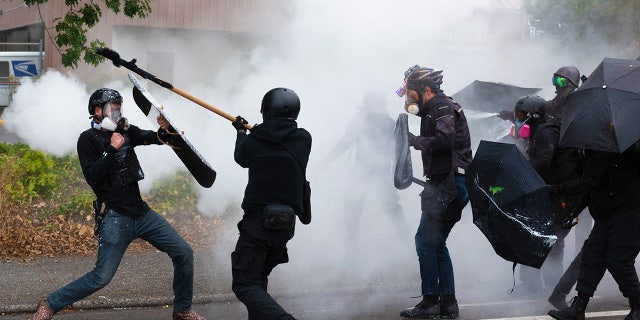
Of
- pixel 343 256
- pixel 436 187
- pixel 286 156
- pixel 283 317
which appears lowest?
pixel 343 256

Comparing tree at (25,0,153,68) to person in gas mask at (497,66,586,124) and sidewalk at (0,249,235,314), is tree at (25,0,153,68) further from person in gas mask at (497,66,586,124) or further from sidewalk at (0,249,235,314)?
person in gas mask at (497,66,586,124)

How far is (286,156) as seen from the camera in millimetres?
4793

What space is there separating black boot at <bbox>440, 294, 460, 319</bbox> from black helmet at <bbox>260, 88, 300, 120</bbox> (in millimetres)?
2127

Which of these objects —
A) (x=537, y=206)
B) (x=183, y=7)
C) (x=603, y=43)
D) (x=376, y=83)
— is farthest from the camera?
(x=183, y=7)

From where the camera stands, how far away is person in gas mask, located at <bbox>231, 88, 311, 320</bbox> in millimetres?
4770

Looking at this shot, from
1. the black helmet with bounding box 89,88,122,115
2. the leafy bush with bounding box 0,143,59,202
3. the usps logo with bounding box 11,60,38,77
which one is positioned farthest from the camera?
the usps logo with bounding box 11,60,38,77

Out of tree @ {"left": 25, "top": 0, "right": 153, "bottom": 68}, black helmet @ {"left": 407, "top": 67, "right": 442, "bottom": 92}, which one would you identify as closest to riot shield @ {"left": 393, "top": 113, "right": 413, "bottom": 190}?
black helmet @ {"left": 407, "top": 67, "right": 442, "bottom": 92}

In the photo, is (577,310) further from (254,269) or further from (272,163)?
(272,163)

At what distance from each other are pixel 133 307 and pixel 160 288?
50cm

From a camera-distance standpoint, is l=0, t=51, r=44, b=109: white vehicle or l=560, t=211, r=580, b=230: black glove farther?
l=0, t=51, r=44, b=109: white vehicle

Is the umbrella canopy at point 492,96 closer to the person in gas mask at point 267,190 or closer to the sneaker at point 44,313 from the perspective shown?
the person in gas mask at point 267,190

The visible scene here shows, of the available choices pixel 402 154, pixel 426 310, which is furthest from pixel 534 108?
pixel 426 310

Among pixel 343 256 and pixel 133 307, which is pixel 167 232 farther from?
pixel 343 256

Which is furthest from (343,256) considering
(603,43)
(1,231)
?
(603,43)
